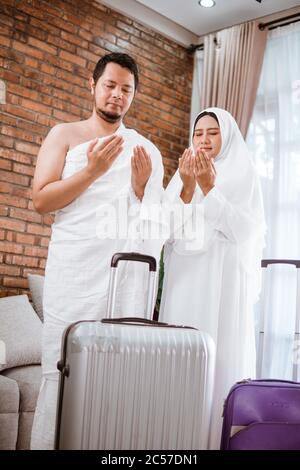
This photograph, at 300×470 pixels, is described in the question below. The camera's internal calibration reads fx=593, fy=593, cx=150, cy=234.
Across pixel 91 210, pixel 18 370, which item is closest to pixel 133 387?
pixel 91 210

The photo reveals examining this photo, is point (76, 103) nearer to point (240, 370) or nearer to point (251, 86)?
point (251, 86)

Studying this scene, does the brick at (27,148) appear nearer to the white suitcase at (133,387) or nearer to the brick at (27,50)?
the brick at (27,50)

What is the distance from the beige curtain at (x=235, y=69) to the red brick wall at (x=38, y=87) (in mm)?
A: 520

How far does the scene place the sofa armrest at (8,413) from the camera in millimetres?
2447

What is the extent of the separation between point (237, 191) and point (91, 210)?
0.70 meters

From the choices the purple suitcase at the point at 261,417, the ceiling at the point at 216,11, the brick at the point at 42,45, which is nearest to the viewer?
the purple suitcase at the point at 261,417

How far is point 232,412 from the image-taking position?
6.14 feet

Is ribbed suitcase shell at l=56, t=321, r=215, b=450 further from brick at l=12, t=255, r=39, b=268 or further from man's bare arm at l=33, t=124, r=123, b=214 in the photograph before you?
brick at l=12, t=255, r=39, b=268

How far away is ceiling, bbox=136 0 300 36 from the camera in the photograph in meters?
4.35

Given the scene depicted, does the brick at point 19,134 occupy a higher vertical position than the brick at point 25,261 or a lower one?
higher

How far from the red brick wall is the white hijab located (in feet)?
5.00

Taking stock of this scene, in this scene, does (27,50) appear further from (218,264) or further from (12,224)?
(218,264)

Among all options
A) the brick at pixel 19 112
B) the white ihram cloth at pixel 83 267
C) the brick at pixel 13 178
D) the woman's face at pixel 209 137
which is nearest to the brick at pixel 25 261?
the brick at pixel 13 178
